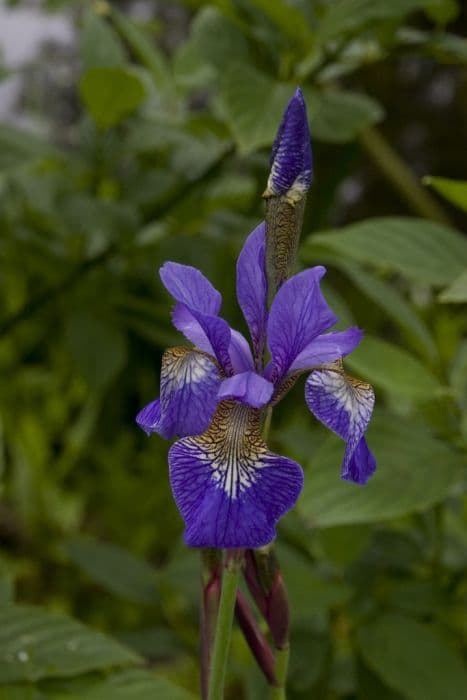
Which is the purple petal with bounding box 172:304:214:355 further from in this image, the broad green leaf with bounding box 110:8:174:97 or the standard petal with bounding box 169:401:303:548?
the broad green leaf with bounding box 110:8:174:97

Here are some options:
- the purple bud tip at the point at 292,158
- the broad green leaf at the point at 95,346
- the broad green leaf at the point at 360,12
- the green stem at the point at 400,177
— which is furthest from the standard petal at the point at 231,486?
the green stem at the point at 400,177

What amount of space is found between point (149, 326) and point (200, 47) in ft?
1.21

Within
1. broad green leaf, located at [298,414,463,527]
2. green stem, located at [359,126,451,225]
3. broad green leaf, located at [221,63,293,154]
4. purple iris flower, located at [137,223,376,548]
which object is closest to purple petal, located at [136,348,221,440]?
purple iris flower, located at [137,223,376,548]

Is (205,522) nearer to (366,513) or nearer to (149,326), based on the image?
(366,513)

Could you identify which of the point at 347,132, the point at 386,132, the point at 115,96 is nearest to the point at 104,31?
the point at 115,96

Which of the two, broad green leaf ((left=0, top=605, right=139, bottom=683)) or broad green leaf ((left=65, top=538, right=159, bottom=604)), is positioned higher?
broad green leaf ((left=0, top=605, right=139, bottom=683))

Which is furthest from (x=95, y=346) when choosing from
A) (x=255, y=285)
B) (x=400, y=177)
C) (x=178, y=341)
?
(x=400, y=177)

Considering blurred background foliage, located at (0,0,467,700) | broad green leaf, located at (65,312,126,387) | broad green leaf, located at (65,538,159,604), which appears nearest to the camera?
blurred background foliage, located at (0,0,467,700)

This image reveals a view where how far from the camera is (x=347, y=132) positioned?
0.88m

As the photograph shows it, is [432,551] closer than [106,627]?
Yes

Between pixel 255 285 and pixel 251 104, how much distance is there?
0.39 meters

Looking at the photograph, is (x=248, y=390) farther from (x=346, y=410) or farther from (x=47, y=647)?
(x=47, y=647)

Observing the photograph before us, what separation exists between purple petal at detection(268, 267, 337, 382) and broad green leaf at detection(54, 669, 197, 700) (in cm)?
35

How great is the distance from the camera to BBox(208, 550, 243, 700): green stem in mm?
406
